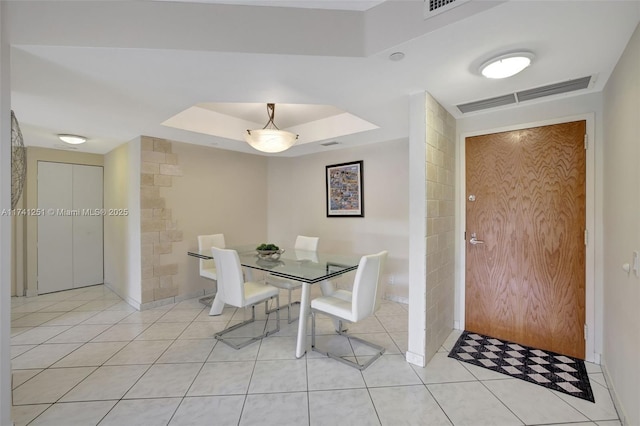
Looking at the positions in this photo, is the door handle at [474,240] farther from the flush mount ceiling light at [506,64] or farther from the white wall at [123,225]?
the white wall at [123,225]

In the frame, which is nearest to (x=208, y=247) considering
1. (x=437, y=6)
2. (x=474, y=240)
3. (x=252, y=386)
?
(x=252, y=386)

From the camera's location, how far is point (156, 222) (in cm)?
359

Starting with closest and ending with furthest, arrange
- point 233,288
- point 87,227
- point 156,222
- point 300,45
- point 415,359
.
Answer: point 300,45 → point 415,359 → point 233,288 → point 156,222 → point 87,227

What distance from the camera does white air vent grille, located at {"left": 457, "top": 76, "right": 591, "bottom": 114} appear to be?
2.05m

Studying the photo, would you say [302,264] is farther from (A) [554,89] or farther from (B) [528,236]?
(A) [554,89]

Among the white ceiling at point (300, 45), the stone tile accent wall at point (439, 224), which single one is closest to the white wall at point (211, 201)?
the white ceiling at point (300, 45)

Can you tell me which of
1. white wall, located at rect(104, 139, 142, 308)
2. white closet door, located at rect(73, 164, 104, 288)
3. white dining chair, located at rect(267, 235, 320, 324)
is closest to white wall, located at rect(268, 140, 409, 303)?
white dining chair, located at rect(267, 235, 320, 324)

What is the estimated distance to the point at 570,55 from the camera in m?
1.66

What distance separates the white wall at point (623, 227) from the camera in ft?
4.85

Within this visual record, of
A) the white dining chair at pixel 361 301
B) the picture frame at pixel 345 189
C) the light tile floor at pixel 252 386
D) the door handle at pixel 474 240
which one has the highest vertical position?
the picture frame at pixel 345 189

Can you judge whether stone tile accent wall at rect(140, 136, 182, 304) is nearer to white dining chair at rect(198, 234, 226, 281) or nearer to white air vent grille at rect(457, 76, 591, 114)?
white dining chair at rect(198, 234, 226, 281)

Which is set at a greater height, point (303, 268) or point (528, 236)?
point (528, 236)

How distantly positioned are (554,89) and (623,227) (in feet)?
3.76

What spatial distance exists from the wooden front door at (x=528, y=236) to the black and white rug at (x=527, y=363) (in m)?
0.11
